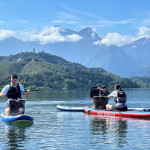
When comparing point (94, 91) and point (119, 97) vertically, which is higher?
point (94, 91)

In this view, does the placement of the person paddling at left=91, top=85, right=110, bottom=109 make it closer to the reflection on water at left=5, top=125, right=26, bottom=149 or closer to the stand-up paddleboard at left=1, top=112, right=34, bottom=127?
the stand-up paddleboard at left=1, top=112, right=34, bottom=127

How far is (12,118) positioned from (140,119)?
12583 millimetres

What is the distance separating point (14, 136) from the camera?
24.7 meters

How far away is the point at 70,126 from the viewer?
3025 cm

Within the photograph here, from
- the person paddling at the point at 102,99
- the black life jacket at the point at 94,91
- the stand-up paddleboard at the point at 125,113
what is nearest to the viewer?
the stand-up paddleboard at the point at 125,113

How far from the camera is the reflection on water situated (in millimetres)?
21641

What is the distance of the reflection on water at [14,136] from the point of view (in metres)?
21.6

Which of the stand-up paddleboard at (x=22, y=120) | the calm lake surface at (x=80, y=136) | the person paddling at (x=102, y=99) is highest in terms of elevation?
the person paddling at (x=102, y=99)

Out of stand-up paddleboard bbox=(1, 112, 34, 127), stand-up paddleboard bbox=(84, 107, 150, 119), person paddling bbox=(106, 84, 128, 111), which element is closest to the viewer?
stand-up paddleboard bbox=(1, 112, 34, 127)

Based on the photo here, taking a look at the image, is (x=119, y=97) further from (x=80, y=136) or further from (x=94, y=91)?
(x=80, y=136)

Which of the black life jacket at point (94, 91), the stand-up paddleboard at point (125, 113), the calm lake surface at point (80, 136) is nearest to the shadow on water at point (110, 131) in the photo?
the calm lake surface at point (80, 136)

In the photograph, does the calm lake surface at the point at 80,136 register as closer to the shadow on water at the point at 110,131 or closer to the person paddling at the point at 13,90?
the shadow on water at the point at 110,131

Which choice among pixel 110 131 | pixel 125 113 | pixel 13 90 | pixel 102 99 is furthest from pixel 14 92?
pixel 102 99

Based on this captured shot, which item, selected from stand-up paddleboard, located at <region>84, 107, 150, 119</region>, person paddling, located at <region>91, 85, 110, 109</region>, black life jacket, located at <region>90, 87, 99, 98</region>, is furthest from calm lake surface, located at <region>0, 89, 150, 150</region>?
black life jacket, located at <region>90, 87, 99, 98</region>
